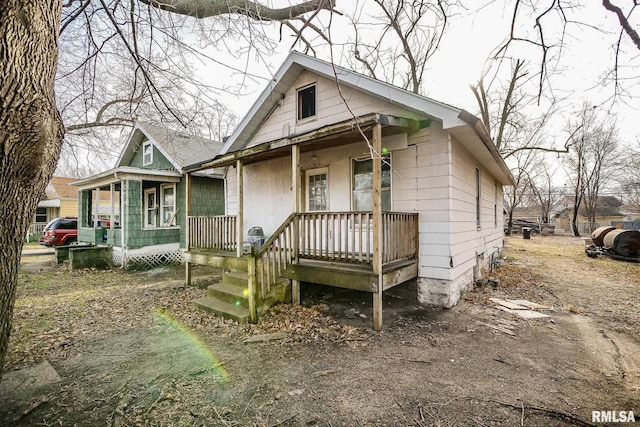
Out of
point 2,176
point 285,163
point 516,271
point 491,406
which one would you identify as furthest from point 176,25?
point 516,271

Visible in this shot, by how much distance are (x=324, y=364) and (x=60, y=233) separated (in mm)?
18622

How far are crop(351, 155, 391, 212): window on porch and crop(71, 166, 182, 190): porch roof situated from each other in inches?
338

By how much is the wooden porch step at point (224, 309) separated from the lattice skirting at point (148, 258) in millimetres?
6819

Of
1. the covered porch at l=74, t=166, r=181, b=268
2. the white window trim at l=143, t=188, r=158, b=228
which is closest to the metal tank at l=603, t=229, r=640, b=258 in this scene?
the covered porch at l=74, t=166, r=181, b=268

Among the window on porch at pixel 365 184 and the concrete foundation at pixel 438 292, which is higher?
the window on porch at pixel 365 184

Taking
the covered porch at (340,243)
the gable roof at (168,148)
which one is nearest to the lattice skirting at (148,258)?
the gable roof at (168,148)

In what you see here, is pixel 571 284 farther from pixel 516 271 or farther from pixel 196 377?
pixel 196 377

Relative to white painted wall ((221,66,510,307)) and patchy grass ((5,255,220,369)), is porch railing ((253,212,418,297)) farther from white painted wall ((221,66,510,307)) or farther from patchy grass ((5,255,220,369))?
patchy grass ((5,255,220,369))

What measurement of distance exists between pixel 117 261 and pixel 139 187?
317cm

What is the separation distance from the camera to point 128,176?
434 inches

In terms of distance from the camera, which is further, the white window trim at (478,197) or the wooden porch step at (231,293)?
the white window trim at (478,197)

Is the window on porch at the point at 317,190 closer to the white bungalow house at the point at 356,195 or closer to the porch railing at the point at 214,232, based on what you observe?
the white bungalow house at the point at 356,195

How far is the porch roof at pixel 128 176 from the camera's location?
10930 millimetres

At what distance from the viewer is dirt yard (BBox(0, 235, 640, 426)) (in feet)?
9.32
